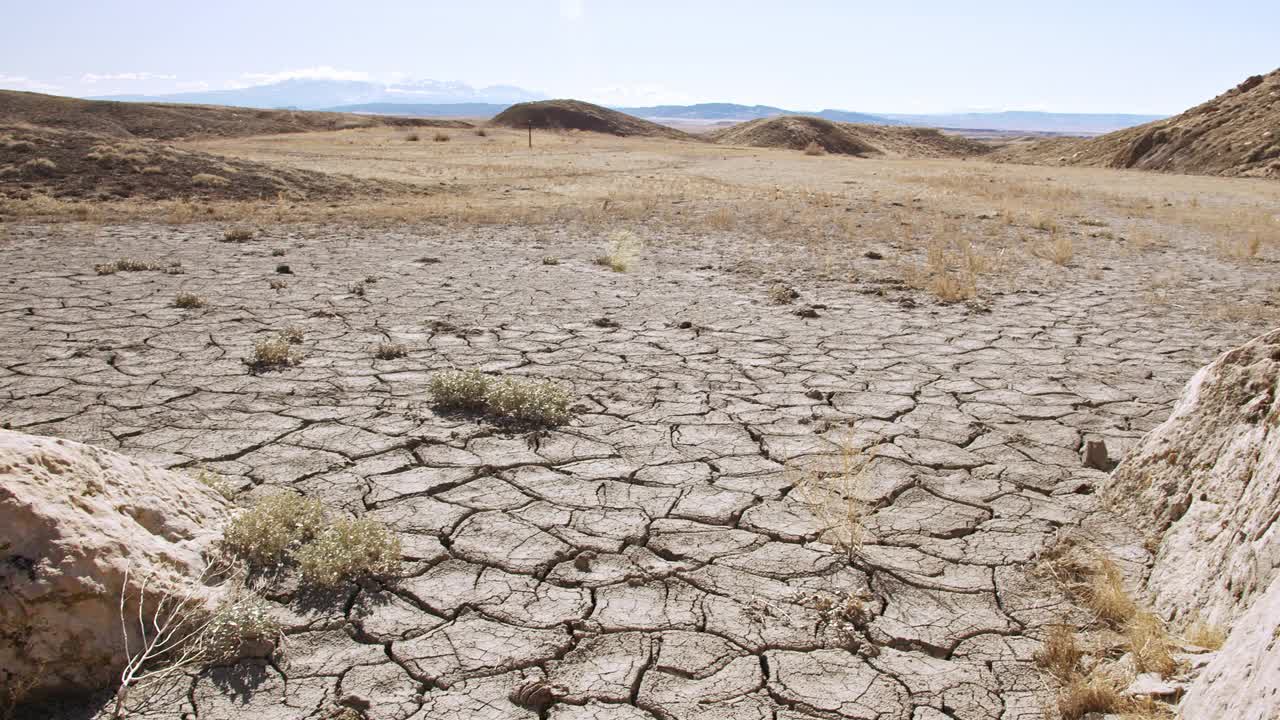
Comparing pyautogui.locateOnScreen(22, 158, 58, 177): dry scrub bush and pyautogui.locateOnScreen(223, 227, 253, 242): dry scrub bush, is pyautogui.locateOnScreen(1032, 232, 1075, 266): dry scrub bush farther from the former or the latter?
pyautogui.locateOnScreen(22, 158, 58, 177): dry scrub bush

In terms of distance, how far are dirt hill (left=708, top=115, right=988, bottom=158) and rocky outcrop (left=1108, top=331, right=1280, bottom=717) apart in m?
45.4

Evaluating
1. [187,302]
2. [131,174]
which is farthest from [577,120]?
[187,302]

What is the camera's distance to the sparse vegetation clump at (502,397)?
15.5ft

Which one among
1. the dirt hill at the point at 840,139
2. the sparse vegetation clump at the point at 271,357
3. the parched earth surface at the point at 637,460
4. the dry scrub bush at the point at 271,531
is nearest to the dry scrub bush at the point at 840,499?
the parched earth surface at the point at 637,460

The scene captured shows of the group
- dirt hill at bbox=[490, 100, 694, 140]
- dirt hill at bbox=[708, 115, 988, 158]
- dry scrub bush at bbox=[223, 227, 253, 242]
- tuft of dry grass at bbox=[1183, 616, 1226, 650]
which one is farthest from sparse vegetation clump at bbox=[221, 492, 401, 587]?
dirt hill at bbox=[490, 100, 694, 140]

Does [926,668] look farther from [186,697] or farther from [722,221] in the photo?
[722,221]

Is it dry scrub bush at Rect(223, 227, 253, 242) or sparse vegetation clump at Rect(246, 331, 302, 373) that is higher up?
dry scrub bush at Rect(223, 227, 253, 242)

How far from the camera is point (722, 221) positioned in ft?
43.9

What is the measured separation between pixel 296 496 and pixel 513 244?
7957 mm

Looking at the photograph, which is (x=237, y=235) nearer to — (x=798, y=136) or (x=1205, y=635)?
(x=1205, y=635)

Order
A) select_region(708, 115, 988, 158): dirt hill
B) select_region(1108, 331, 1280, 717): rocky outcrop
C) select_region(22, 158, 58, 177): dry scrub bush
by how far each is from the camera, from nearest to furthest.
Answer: select_region(1108, 331, 1280, 717): rocky outcrop < select_region(22, 158, 58, 177): dry scrub bush < select_region(708, 115, 988, 158): dirt hill

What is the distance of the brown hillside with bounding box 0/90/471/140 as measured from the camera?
124 feet

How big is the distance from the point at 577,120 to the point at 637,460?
2202 inches

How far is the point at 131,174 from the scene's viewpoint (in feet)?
49.3
